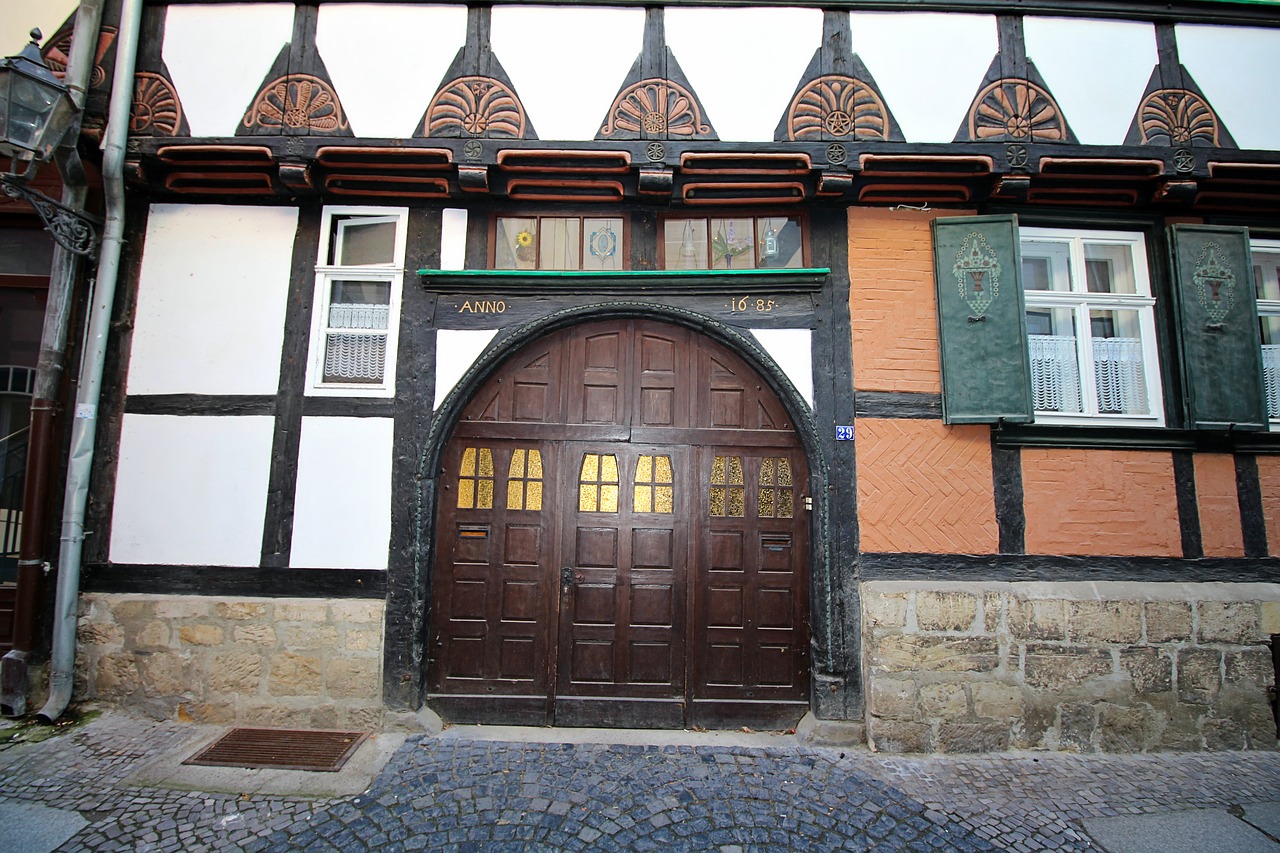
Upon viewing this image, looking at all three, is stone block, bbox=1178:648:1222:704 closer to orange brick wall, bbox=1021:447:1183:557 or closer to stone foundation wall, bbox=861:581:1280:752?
stone foundation wall, bbox=861:581:1280:752

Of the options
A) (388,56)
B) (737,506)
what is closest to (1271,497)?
(737,506)

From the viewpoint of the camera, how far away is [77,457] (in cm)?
424

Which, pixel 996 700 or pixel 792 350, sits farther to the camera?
pixel 792 350

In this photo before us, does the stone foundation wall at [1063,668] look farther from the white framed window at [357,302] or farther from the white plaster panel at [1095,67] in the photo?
the white framed window at [357,302]

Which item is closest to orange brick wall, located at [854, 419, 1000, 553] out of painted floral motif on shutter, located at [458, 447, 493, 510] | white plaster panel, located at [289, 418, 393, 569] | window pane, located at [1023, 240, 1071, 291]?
window pane, located at [1023, 240, 1071, 291]

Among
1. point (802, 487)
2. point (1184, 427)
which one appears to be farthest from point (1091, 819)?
point (1184, 427)

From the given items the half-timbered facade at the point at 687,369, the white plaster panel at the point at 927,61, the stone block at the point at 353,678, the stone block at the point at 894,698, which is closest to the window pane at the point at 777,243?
the half-timbered facade at the point at 687,369

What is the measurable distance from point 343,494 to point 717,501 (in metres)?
2.72

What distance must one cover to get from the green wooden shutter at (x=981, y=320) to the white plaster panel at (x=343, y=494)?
4088mm

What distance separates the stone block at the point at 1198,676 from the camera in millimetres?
4152

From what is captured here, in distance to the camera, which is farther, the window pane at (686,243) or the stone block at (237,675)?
the window pane at (686,243)

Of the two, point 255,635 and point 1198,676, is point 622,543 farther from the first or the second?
point 1198,676

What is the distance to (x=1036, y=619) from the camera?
4.18 metres

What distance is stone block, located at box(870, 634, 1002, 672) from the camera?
4.14 m
